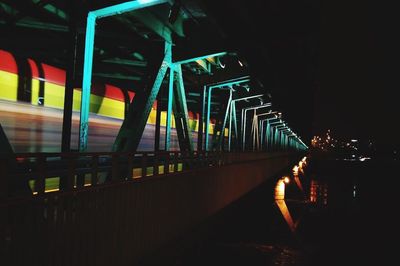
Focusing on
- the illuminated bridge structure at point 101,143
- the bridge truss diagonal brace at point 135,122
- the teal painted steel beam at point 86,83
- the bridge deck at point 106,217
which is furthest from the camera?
the bridge truss diagonal brace at point 135,122

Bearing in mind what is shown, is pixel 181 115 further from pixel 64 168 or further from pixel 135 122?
pixel 64 168

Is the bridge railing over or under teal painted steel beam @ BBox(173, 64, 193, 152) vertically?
under

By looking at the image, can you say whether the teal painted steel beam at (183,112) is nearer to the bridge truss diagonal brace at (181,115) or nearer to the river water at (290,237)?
the bridge truss diagonal brace at (181,115)

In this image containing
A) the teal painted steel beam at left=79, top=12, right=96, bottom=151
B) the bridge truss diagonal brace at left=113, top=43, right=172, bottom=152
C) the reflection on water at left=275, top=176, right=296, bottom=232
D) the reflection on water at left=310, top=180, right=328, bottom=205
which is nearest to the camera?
the teal painted steel beam at left=79, top=12, right=96, bottom=151

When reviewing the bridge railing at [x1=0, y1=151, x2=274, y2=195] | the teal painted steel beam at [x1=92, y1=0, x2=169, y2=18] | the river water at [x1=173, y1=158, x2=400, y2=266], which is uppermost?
the teal painted steel beam at [x1=92, y1=0, x2=169, y2=18]

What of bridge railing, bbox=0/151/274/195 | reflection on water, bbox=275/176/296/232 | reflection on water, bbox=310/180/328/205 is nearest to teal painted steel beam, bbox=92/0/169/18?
A: bridge railing, bbox=0/151/274/195

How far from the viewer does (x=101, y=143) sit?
1559 cm

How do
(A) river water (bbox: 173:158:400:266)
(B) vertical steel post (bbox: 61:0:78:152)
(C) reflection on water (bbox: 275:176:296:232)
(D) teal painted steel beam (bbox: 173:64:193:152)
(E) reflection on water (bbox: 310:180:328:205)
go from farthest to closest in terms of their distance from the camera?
(E) reflection on water (bbox: 310:180:328:205), (D) teal painted steel beam (bbox: 173:64:193:152), (C) reflection on water (bbox: 275:176:296:232), (A) river water (bbox: 173:158:400:266), (B) vertical steel post (bbox: 61:0:78:152)

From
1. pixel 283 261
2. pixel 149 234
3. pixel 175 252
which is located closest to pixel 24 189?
pixel 149 234

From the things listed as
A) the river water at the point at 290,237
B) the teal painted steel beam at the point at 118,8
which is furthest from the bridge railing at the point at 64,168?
the teal painted steel beam at the point at 118,8

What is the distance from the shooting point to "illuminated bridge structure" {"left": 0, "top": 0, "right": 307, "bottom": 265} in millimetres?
5035

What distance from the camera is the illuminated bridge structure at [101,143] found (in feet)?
16.5

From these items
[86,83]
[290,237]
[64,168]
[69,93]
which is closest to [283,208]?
[290,237]

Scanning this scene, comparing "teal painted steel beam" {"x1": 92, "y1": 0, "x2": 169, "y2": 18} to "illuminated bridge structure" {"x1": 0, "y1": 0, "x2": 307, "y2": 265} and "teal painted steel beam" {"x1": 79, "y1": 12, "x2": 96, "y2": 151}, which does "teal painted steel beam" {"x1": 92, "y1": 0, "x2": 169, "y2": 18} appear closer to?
"illuminated bridge structure" {"x1": 0, "y1": 0, "x2": 307, "y2": 265}
